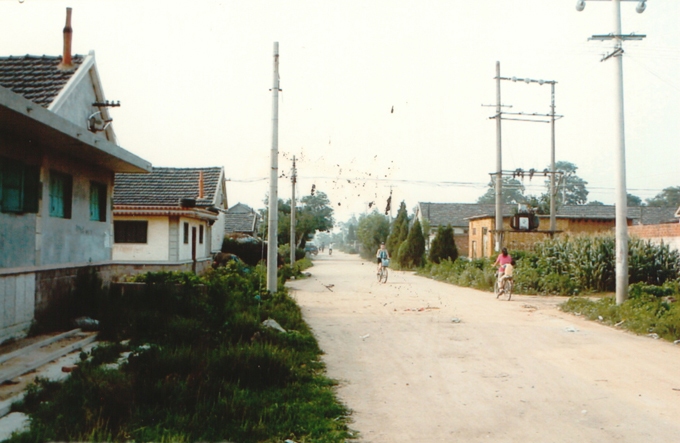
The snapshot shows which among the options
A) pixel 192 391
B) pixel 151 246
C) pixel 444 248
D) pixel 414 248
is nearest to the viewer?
pixel 192 391

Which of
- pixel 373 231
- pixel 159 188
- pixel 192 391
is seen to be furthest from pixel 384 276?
pixel 373 231

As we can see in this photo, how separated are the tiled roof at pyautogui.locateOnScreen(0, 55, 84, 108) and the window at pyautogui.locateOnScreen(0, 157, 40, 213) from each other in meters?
4.07

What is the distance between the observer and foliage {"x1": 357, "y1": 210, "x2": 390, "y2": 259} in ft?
206

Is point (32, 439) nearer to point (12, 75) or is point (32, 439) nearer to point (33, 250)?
point (33, 250)

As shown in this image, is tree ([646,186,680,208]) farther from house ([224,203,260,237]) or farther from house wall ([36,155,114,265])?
house wall ([36,155,114,265])

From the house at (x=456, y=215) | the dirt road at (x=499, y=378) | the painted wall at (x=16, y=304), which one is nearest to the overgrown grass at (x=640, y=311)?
the dirt road at (x=499, y=378)

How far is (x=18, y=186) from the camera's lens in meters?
9.22

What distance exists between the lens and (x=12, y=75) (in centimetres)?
1340

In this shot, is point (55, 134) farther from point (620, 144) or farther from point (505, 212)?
point (505, 212)

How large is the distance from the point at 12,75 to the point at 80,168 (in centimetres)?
374

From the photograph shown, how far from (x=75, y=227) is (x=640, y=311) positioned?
481 inches

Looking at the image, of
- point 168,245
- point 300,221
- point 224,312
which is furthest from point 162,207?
point 300,221

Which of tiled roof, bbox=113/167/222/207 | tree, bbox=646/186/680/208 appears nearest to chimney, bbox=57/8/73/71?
tiled roof, bbox=113/167/222/207

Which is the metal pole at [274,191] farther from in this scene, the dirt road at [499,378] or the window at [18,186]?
the window at [18,186]
